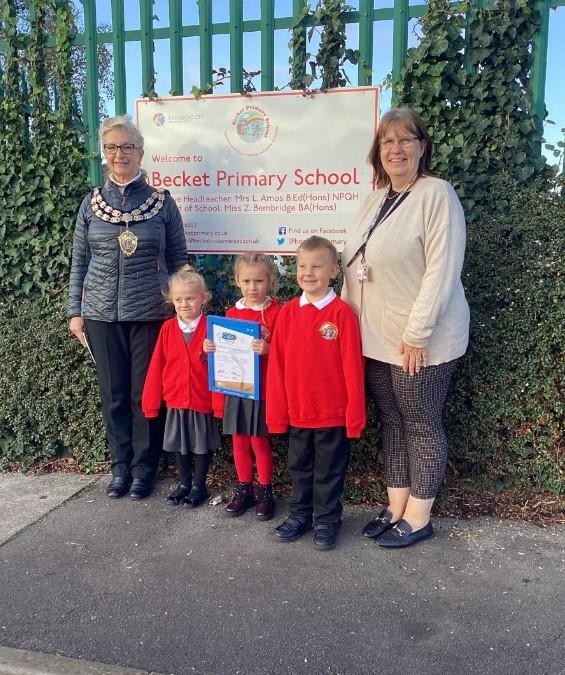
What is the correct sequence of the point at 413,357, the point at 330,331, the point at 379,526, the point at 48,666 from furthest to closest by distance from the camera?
the point at 379,526
the point at 330,331
the point at 413,357
the point at 48,666

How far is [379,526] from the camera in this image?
3.31 m

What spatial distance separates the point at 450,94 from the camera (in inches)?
146

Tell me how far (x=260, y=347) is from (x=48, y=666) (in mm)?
1653

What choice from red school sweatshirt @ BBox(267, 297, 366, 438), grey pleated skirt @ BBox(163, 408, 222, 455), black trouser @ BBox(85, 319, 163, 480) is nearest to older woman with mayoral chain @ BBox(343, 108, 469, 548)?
red school sweatshirt @ BBox(267, 297, 366, 438)

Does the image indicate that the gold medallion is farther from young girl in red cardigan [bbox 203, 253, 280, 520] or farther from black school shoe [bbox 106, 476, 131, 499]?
black school shoe [bbox 106, 476, 131, 499]

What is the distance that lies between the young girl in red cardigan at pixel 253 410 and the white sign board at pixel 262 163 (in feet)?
2.61

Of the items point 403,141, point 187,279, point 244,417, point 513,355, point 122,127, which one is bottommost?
point 244,417

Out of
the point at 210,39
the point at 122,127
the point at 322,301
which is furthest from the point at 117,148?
the point at 322,301

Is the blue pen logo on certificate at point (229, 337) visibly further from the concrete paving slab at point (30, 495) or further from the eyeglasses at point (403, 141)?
the concrete paving slab at point (30, 495)

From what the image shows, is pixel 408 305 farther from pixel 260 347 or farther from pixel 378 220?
pixel 260 347

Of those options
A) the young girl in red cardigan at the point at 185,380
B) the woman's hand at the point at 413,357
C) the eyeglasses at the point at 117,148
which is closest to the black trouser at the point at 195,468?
the young girl in red cardigan at the point at 185,380

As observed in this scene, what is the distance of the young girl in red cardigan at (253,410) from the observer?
3297mm

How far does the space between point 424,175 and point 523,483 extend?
180 centimetres

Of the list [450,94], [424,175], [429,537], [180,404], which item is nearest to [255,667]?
[429,537]
